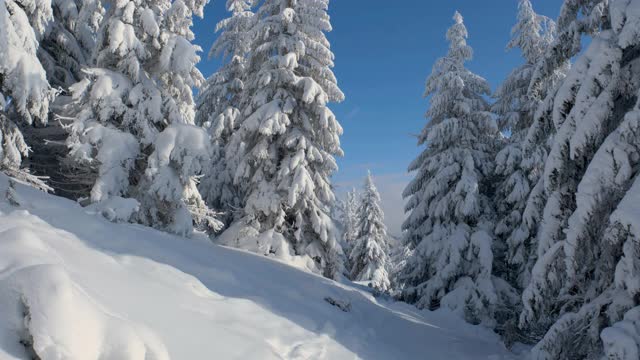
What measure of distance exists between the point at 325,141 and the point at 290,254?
4.39 m

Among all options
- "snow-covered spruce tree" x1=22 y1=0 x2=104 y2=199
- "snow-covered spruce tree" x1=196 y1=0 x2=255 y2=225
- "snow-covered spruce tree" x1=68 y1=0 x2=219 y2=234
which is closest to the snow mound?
"snow-covered spruce tree" x1=68 y1=0 x2=219 y2=234

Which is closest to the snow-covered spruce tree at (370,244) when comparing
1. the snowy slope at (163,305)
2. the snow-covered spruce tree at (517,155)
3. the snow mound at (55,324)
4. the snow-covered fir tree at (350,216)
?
the snow-covered fir tree at (350,216)

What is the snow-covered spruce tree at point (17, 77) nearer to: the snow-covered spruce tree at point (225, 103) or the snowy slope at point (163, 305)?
the snowy slope at point (163, 305)

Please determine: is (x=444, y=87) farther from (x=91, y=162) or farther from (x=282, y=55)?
(x=91, y=162)

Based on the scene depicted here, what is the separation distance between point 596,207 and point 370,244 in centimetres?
2697

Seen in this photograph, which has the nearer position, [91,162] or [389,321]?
[389,321]

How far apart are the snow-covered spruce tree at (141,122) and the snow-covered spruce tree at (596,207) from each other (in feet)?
29.4

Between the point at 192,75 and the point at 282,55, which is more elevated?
the point at 282,55

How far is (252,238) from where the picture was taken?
48.1ft

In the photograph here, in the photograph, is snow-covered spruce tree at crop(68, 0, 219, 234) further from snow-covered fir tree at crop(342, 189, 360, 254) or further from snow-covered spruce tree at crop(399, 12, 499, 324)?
snow-covered fir tree at crop(342, 189, 360, 254)

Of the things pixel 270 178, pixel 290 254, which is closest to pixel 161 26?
pixel 270 178

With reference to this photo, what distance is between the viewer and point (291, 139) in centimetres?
1487

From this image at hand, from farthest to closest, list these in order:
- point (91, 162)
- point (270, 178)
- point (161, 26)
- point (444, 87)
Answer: point (444, 87) → point (270, 178) → point (161, 26) → point (91, 162)

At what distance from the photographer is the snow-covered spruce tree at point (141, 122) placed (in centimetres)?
1209
